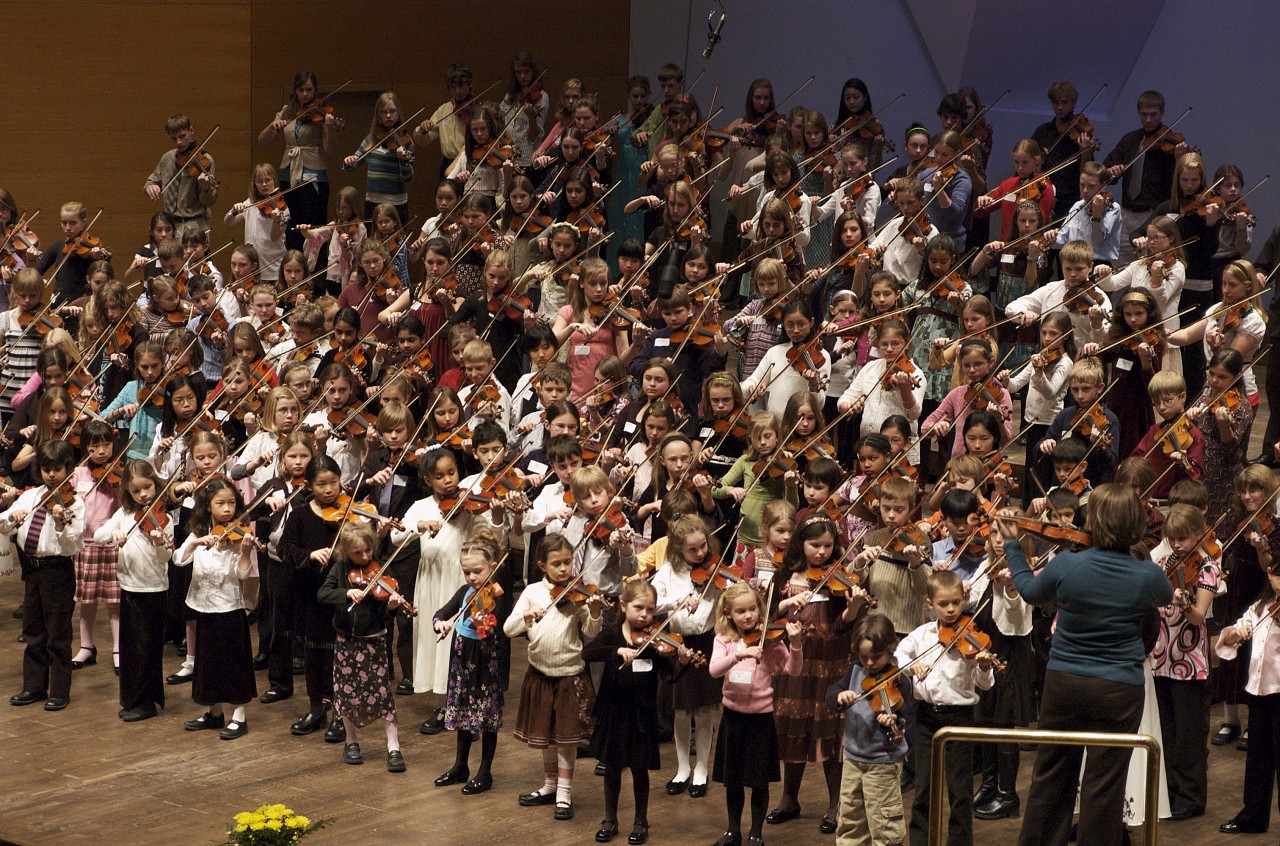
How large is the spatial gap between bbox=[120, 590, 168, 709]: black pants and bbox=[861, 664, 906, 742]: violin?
309 centimetres

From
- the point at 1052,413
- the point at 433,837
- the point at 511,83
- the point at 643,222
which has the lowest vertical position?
the point at 433,837

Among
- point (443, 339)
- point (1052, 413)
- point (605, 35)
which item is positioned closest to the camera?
point (1052, 413)

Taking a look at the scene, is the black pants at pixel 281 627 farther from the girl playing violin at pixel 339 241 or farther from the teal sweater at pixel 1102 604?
the teal sweater at pixel 1102 604

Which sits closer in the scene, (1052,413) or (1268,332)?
(1052,413)

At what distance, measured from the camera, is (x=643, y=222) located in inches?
432

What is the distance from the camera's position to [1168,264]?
774 centimetres

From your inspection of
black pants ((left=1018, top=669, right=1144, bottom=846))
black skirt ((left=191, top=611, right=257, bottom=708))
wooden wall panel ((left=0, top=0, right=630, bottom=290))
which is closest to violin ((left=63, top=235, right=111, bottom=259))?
wooden wall panel ((left=0, top=0, right=630, bottom=290))

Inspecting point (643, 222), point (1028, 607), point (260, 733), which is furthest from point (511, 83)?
point (1028, 607)

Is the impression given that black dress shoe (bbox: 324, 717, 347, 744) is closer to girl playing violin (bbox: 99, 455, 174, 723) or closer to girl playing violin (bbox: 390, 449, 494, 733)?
girl playing violin (bbox: 390, 449, 494, 733)

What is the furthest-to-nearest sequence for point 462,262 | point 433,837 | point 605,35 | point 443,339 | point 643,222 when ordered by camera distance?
1. point 605,35
2. point 643,222
3. point 462,262
4. point 443,339
5. point 433,837

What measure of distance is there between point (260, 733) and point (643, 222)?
5.13 m

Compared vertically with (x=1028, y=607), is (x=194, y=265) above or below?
above

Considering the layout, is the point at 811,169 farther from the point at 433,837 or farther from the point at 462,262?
the point at 433,837

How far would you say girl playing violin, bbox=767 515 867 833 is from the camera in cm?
581
